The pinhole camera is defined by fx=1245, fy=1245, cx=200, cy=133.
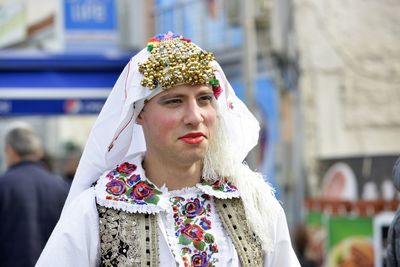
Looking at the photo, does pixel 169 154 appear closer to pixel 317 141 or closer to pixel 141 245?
pixel 141 245

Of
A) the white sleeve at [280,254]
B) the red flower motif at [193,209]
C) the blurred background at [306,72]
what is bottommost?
the blurred background at [306,72]

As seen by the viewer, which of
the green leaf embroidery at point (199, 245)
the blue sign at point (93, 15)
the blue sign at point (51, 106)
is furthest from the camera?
the blue sign at point (93, 15)

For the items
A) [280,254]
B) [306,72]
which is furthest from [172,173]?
[306,72]

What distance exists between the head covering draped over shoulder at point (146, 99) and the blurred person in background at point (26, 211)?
11.7ft

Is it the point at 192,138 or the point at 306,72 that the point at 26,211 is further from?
the point at 306,72

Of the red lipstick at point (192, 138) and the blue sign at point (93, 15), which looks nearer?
the red lipstick at point (192, 138)

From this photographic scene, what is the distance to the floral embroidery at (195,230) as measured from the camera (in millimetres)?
4246

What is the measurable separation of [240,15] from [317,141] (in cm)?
367

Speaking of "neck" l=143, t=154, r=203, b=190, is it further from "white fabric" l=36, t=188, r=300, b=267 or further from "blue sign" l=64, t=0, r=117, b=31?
"blue sign" l=64, t=0, r=117, b=31

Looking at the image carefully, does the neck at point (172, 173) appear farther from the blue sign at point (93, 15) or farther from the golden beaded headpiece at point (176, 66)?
the blue sign at point (93, 15)

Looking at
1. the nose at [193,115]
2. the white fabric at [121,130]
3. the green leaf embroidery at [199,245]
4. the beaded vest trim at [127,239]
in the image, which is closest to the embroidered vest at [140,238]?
the beaded vest trim at [127,239]

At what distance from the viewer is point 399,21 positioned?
56.6 ft

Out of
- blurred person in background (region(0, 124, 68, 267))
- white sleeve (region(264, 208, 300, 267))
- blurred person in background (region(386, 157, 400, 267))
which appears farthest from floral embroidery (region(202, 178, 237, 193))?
blurred person in background (region(0, 124, 68, 267))

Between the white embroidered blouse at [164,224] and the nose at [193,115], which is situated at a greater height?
the nose at [193,115]
